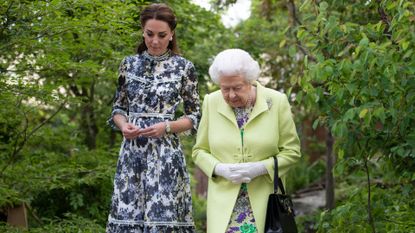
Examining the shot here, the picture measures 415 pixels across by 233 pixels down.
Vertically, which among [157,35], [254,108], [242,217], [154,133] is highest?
[157,35]

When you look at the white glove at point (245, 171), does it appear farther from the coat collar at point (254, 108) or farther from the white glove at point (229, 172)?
the coat collar at point (254, 108)

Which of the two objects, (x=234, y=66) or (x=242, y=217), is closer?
(x=234, y=66)

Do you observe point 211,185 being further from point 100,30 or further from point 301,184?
point 301,184

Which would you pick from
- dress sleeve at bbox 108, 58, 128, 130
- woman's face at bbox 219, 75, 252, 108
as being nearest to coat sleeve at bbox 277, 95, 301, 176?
woman's face at bbox 219, 75, 252, 108

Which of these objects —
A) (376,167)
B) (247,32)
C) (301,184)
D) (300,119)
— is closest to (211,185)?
(247,32)

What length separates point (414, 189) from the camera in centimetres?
564

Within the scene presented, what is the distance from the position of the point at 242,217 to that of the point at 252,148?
395 millimetres

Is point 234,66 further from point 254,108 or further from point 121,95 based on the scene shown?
point 121,95

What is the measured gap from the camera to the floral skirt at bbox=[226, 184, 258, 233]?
4387 millimetres

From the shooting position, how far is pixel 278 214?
4.29 meters

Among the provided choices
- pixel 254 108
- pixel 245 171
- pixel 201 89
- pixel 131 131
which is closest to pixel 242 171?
pixel 245 171

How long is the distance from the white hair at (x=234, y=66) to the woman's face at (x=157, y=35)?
1.64 feet

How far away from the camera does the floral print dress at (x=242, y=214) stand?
4391 millimetres

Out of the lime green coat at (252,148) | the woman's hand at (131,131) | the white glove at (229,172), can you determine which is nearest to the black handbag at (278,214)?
the lime green coat at (252,148)
